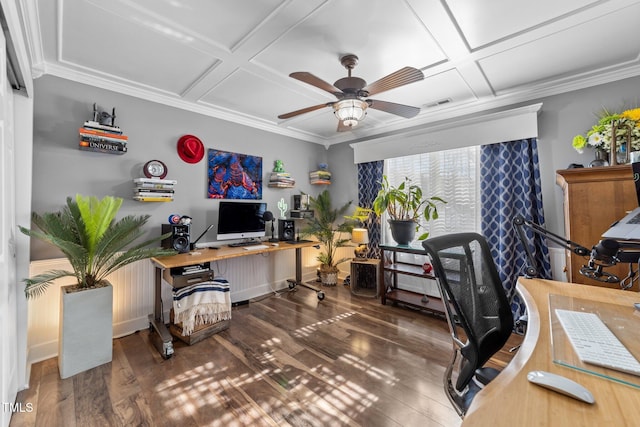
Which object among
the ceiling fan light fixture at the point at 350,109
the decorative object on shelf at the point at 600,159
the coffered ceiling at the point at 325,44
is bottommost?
the decorative object on shelf at the point at 600,159

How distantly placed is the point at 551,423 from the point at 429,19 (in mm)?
2083

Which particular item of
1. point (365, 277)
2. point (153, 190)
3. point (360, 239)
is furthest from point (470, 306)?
point (153, 190)

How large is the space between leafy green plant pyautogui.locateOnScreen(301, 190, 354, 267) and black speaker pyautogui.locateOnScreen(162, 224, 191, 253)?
1706 millimetres

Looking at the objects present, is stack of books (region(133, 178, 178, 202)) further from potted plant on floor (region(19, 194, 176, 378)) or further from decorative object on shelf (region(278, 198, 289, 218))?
decorative object on shelf (region(278, 198, 289, 218))

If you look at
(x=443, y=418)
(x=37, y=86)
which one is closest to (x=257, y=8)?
(x=37, y=86)

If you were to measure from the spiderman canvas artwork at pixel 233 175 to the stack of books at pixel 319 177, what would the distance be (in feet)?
3.21

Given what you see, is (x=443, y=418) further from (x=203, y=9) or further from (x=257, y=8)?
(x=203, y=9)

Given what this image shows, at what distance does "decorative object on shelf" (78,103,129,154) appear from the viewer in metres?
2.25

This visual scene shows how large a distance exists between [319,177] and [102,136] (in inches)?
109

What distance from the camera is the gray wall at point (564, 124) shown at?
2.32 m

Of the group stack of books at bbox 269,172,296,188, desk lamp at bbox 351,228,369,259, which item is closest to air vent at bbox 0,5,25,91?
stack of books at bbox 269,172,296,188

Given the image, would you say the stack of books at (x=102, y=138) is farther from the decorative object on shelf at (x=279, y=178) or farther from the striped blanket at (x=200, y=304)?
the decorative object on shelf at (x=279, y=178)

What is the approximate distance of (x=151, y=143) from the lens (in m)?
2.73

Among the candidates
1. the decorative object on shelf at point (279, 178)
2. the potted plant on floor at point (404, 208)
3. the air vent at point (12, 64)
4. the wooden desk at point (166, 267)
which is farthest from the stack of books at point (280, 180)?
the air vent at point (12, 64)
